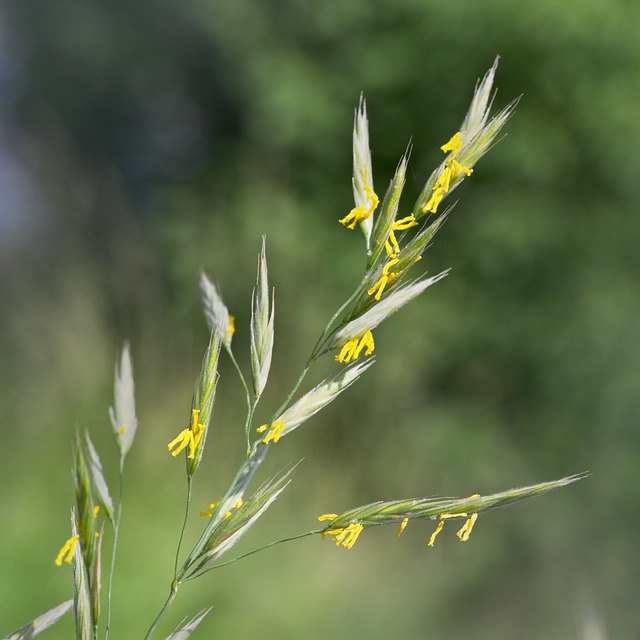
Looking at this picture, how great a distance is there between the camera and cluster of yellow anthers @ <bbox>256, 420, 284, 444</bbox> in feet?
1.92

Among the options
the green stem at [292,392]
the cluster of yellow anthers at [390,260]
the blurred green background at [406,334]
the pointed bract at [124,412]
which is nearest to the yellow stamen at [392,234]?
the cluster of yellow anthers at [390,260]

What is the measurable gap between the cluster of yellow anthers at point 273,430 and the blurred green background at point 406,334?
108 inches

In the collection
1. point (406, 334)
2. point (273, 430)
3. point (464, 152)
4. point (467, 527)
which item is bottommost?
point (406, 334)

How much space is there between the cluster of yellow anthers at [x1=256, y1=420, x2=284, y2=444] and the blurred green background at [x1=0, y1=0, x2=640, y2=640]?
8.99 ft

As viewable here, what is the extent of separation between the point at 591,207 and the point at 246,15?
9.15 feet

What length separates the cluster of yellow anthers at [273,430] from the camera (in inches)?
23.0

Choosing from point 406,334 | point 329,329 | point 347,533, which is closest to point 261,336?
point 329,329

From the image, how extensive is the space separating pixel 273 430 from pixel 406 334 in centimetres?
478

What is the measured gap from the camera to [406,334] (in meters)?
5.34

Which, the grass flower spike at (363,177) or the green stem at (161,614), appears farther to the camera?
the grass flower spike at (363,177)

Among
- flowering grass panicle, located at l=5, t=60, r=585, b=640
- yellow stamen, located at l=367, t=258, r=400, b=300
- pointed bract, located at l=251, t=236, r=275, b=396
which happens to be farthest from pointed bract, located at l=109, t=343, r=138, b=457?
yellow stamen, located at l=367, t=258, r=400, b=300

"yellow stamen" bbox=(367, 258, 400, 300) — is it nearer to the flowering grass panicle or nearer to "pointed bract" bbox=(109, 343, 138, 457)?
the flowering grass panicle

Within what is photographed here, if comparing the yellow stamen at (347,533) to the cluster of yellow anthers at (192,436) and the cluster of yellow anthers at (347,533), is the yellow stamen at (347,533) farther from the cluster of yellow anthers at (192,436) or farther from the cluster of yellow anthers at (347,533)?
the cluster of yellow anthers at (192,436)

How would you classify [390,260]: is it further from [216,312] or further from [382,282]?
[216,312]
